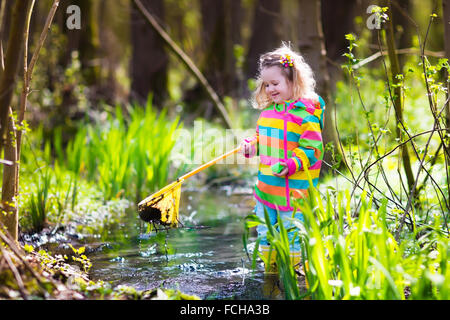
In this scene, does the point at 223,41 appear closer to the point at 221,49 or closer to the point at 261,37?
the point at 221,49

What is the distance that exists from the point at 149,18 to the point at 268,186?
3190 mm

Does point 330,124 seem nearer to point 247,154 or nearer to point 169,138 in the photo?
point 169,138

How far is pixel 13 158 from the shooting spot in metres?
2.98

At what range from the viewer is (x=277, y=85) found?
324cm

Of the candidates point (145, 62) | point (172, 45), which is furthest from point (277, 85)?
point (145, 62)

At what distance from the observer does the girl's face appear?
10.6ft

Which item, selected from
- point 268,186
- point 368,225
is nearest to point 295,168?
point 268,186

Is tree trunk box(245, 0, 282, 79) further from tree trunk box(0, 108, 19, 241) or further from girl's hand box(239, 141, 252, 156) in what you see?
tree trunk box(0, 108, 19, 241)

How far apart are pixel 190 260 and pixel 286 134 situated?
3.59 ft

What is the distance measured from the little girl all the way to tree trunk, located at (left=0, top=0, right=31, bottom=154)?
1361mm

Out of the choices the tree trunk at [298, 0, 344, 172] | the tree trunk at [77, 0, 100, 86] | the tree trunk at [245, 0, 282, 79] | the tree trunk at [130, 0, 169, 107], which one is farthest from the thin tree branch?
the tree trunk at [245, 0, 282, 79]

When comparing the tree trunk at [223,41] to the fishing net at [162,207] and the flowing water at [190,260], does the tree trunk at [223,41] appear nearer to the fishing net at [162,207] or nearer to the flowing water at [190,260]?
the flowing water at [190,260]

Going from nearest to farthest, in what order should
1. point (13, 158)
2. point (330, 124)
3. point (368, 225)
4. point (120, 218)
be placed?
1. point (368, 225)
2. point (13, 158)
3. point (120, 218)
4. point (330, 124)

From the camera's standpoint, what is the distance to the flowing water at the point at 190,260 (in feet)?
10.1
